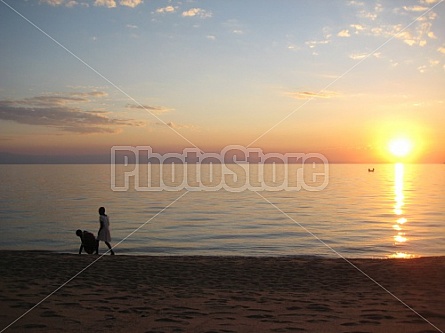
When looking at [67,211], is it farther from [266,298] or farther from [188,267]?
[266,298]

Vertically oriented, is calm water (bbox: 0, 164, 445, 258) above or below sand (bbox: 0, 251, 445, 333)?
below

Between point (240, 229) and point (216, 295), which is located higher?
point (216, 295)

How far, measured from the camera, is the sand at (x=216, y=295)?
8.75 metres

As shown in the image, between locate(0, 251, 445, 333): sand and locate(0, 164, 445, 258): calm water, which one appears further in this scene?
locate(0, 164, 445, 258): calm water

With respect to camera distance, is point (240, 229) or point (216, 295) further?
point (240, 229)

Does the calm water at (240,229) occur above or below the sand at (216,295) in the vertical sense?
below

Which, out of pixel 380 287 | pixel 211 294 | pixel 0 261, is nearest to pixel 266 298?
pixel 211 294

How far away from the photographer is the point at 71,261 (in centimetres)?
1614

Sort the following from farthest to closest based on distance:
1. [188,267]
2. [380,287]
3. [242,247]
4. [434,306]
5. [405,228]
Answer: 1. [405,228]
2. [242,247]
3. [188,267]
4. [380,287]
5. [434,306]

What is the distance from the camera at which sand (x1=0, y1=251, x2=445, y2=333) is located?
875 cm

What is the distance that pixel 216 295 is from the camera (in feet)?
37.4

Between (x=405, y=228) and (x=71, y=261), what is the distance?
25.4 metres

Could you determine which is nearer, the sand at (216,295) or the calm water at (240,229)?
the sand at (216,295)

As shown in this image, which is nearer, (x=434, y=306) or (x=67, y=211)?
(x=434, y=306)
